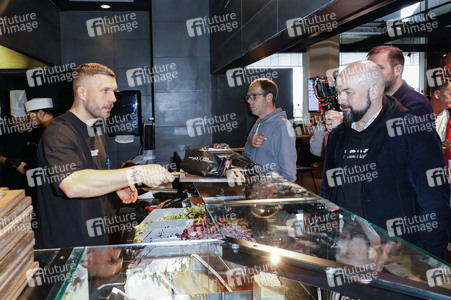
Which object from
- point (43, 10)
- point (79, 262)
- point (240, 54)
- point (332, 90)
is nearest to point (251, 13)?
point (240, 54)

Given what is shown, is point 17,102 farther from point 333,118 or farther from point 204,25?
point 333,118

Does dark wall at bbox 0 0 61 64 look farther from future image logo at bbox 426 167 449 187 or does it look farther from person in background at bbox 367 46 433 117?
future image logo at bbox 426 167 449 187

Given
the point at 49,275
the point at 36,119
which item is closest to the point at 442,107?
the point at 49,275

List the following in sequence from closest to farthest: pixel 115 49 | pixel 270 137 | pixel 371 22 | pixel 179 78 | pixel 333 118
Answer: pixel 333 118
pixel 270 137
pixel 179 78
pixel 115 49
pixel 371 22

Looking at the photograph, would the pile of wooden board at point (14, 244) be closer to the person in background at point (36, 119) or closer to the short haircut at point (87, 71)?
the short haircut at point (87, 71)

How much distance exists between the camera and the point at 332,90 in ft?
→ 7.64

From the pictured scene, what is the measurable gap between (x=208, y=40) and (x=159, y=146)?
2080 mm

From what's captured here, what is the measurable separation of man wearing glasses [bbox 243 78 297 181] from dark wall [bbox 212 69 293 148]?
2.07 metres

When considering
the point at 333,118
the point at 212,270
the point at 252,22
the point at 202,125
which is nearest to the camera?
the point at 212,270

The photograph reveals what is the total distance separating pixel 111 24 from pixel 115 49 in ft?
1.56

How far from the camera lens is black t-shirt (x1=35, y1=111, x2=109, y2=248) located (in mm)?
1749

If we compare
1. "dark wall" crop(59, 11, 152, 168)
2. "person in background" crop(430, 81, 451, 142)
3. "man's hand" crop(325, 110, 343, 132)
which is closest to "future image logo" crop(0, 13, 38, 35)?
"dark wall" crop(59, 11, 152, 168)

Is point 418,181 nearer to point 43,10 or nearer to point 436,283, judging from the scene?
point 436,283

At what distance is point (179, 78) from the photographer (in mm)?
6145
